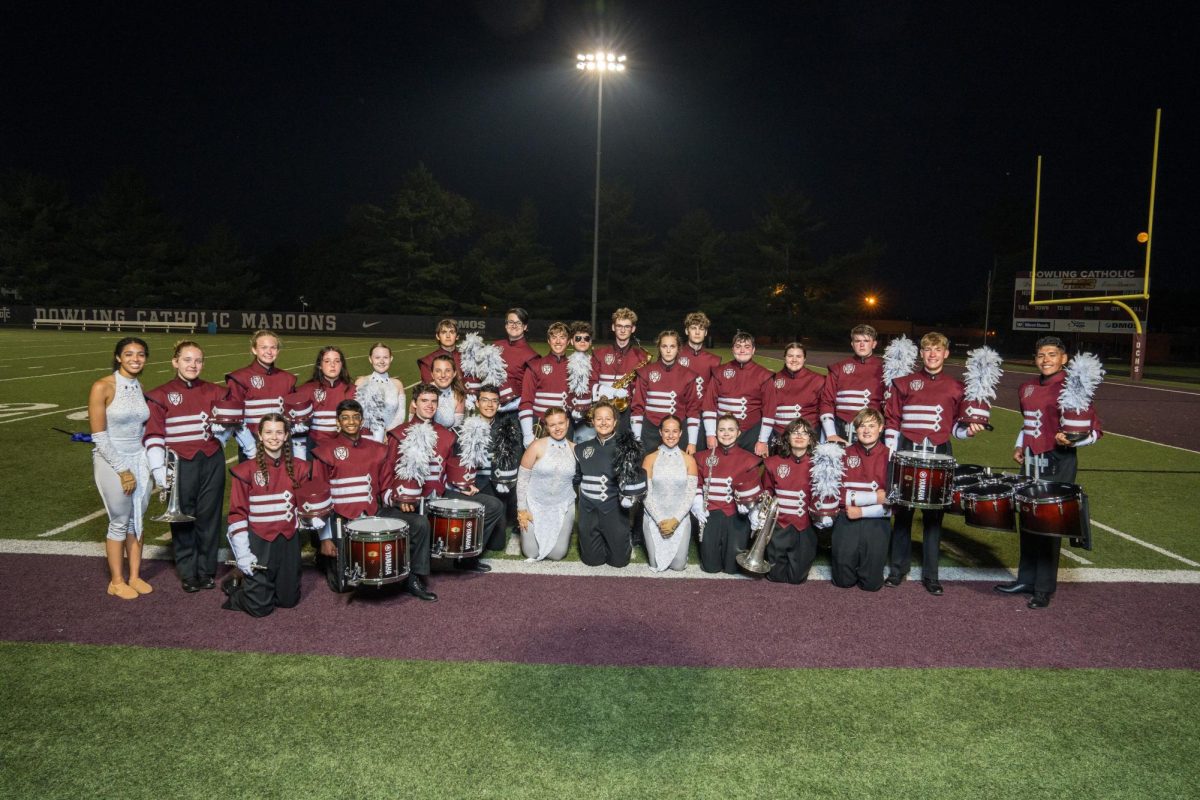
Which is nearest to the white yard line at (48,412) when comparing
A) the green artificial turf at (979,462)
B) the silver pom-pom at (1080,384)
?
the green artificial turf at (979,462)

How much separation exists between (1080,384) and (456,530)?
4491mm

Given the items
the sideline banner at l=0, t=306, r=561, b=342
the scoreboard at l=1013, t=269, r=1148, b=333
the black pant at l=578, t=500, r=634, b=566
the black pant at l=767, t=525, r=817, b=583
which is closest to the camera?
the black pant at l=767, t=525, r=817, b=583

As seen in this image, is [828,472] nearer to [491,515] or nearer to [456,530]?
[491,515]

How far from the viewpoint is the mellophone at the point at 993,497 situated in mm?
4855

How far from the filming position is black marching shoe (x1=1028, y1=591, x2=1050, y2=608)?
17.2ft

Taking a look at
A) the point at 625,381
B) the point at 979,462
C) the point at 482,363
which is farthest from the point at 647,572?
the point at 979,462

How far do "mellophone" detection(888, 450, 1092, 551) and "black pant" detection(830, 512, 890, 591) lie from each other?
41cm

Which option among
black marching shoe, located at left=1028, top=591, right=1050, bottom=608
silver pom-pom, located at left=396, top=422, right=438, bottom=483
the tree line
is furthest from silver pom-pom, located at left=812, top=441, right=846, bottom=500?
the tree line

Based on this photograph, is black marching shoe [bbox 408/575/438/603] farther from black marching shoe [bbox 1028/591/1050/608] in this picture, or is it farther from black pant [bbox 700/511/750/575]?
black marching shoe [bbox 1028/591/1050/608]

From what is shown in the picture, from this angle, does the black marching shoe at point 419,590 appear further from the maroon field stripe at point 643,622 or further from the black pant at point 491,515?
the black pant at point 491,515

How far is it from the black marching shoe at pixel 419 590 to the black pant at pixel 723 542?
2083 millimetres

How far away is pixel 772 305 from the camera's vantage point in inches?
2309

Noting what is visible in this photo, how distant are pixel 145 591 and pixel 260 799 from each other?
8.99ft

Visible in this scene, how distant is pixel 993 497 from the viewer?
5.00 metres
